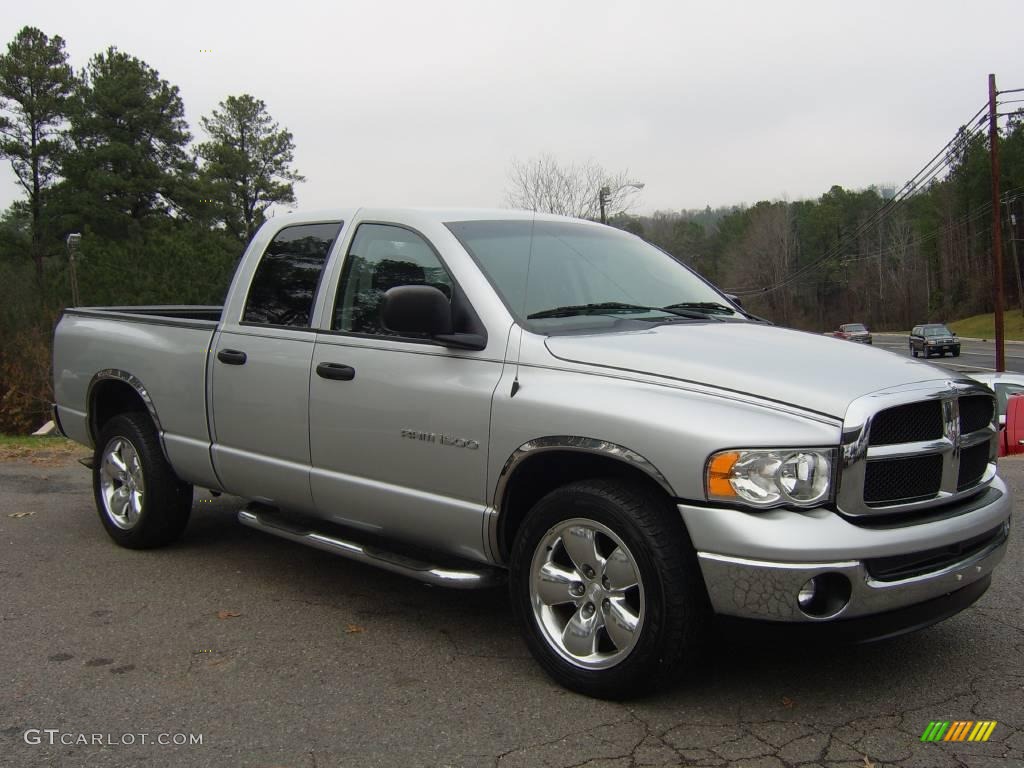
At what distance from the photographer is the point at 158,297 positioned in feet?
85.3

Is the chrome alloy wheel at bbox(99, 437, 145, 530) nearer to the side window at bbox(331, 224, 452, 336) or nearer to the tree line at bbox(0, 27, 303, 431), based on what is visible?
the side window at bbox(331, 224, 452, 336)

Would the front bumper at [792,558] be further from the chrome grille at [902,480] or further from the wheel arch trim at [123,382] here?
the wheel arch trim at [123,382]

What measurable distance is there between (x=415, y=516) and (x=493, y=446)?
0.58m

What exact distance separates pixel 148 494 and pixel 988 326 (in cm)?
7922

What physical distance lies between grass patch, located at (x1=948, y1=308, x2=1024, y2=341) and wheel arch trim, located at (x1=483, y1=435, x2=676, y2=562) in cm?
6649

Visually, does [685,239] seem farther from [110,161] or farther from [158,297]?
[158,297]

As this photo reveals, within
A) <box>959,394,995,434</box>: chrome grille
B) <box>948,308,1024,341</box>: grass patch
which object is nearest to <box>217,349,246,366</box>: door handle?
<box>959,394,995,434</box>: chrome grille

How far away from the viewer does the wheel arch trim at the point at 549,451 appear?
10.9ft

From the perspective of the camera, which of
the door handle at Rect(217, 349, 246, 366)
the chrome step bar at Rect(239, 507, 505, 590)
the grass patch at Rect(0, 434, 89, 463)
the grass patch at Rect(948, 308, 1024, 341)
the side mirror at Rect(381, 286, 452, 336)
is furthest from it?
the grass patch at Rect(948, 308, 1024, 341)

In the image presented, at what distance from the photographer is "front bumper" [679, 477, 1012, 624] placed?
3.08 m

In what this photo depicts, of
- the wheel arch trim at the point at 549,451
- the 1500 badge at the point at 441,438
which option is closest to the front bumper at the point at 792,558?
the wheel arch trim at the point at 549,451

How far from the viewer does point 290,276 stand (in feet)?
16.5

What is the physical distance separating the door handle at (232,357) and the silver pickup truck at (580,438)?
1cm

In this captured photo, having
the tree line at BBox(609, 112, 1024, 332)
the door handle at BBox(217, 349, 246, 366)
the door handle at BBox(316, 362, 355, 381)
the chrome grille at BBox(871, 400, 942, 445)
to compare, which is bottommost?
the chrome grille at BBox(871, 400, 942, 445)
